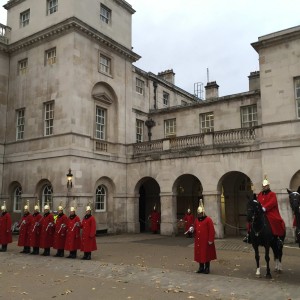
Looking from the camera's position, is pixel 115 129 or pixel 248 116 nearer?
pixel 248 116

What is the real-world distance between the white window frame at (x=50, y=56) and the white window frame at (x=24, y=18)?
11.0 ft

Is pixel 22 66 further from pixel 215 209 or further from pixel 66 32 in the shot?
pixel 215 209

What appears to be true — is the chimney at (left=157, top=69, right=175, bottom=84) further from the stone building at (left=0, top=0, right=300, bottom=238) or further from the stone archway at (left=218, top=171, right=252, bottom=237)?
the stone archway at (left=218, top=171, right=252, bottom=237)

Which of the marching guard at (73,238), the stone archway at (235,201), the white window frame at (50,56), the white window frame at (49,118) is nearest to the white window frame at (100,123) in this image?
the white window frame at (49,118)

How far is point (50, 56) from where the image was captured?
78.4ft

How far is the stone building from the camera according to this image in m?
20.3

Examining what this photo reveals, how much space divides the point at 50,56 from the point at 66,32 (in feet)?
6.55

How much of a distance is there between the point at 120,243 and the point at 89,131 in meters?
7.61

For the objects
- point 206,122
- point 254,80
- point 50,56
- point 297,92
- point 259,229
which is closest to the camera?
point 259,229

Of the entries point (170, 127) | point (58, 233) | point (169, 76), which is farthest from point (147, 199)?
point (58, 233)

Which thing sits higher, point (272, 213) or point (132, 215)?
point (272, 213)

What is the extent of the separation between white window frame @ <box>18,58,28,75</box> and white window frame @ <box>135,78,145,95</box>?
26.4 feet

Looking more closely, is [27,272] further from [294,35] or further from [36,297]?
[294,35]

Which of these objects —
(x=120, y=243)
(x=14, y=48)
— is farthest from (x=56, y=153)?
(x=14, y=48)
